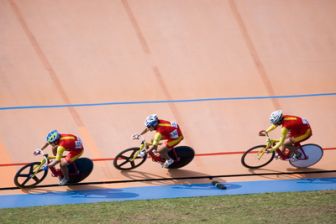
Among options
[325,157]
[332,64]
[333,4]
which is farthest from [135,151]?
[333,4]

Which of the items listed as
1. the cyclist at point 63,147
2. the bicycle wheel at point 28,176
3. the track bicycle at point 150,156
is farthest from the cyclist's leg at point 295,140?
the bicycle wheel at point 28,176

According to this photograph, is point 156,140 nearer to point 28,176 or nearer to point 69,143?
point 69,143

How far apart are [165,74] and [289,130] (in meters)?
4.12

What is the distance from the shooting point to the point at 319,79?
1271cm

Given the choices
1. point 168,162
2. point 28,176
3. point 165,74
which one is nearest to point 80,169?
point 28,176

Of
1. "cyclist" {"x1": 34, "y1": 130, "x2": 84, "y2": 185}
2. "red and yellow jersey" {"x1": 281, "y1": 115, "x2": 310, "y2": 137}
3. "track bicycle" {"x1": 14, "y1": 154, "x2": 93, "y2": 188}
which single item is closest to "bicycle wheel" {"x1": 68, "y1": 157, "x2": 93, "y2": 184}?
"track bicycle" {"x1": 14, "y1": 154, "x2": 93, "y2": 188}

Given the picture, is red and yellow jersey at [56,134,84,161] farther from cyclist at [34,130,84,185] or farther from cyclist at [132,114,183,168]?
cyclist at [132,114,183,168]

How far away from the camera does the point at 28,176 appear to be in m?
8.94

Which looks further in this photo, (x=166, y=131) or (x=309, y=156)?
(x=309, y=156)

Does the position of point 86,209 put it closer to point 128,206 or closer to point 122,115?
point 128,206

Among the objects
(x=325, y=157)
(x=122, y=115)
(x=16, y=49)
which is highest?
(x=16, y=49)

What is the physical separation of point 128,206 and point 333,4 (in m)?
9.54

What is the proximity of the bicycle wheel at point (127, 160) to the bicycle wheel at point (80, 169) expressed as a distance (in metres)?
0.52

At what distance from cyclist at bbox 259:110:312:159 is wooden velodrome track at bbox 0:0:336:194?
1.93 ft
